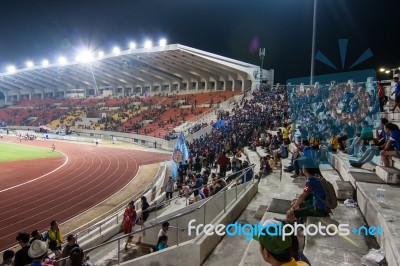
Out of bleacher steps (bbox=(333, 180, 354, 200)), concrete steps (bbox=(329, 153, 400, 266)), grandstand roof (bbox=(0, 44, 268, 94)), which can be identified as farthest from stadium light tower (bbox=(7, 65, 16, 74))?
bleacher steps (bbox=(333, 180, 354, 200))

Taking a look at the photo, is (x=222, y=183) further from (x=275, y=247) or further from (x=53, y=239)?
(x=275, y=247)

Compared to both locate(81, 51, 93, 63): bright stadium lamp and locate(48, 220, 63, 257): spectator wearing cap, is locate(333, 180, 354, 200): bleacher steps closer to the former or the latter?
locate(48, 220, 63, 257): spectator wearing cap

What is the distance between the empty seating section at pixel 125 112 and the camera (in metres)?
41.3

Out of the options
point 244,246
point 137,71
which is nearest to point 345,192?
point 244,246

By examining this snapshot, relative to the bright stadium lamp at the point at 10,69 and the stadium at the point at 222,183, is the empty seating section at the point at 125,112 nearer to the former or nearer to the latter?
the stadium at the point at 222,183

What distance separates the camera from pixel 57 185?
59.4 feet

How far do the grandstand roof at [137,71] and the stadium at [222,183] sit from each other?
0.51 metres

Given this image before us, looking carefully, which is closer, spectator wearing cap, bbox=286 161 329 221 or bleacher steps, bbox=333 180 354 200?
spectator wearing cap, bbox=286 161 329 221

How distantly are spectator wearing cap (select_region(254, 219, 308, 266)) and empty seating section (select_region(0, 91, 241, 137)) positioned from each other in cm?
3393

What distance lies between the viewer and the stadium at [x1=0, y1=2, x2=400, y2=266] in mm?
4125

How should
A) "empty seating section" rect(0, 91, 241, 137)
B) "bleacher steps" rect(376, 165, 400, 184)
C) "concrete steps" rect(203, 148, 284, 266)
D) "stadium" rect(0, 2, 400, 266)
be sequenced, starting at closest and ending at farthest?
1. "stadium" rect(0, 2, 400, 266)
2. "concrete steps" rect(203, 148, 284, 266)
3. "bleacher steps" rect(376, 165, 400, 184)
4. "empty seating section" rect(0, 91, 241, 137)

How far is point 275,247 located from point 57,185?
61.8ft

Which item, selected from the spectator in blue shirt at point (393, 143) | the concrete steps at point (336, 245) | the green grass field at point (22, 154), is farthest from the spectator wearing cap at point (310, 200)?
the green grass field at point (22, 154)

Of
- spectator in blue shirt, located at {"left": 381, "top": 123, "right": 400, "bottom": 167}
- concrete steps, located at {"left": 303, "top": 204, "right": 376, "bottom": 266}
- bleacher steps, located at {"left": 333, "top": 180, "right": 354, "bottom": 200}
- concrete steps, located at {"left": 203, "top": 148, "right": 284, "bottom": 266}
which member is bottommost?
concrete steps, located at {"left": 203, "top": 148, "right": 284, "bottom": 266}
